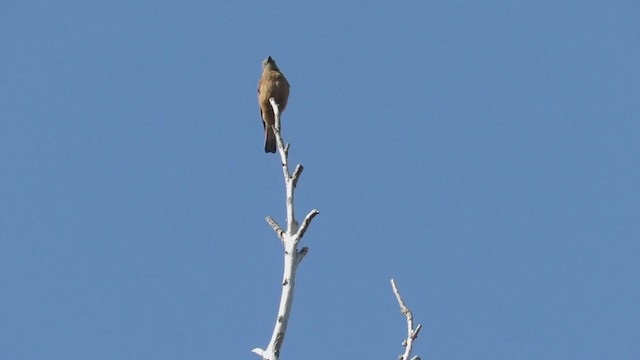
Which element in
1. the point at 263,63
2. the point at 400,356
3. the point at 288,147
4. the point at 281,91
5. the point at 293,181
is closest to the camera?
the point at 400,356

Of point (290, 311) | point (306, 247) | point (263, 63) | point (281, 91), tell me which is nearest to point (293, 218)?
point (306, 247)

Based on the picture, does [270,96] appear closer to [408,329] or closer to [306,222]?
[306,222]

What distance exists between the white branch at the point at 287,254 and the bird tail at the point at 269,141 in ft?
11.9

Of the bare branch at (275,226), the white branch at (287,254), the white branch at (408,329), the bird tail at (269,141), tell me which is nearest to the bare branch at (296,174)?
the white branch at (287,254)

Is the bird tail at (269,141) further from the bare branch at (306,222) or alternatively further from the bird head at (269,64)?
the bare branch at (306,222)

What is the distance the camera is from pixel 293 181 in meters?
4.95

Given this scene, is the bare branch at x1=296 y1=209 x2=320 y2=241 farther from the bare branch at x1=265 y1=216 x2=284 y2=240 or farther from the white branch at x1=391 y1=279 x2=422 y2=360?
the white branch at x1=391 y1=279 x2=422 y2=360

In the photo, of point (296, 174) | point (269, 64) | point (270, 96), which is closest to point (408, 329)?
point (296, 174)

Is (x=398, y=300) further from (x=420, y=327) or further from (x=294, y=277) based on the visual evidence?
(x=294, y=277)

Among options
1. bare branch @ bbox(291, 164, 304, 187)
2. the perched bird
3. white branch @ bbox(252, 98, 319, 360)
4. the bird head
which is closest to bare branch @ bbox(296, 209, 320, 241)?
white branch @ bbox(252, 98, 319, 360)

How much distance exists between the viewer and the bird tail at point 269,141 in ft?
29.3

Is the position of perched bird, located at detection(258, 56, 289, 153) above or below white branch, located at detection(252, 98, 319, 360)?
above

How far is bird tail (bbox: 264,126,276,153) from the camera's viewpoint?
8938 mm

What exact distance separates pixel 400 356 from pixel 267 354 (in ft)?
2.06
